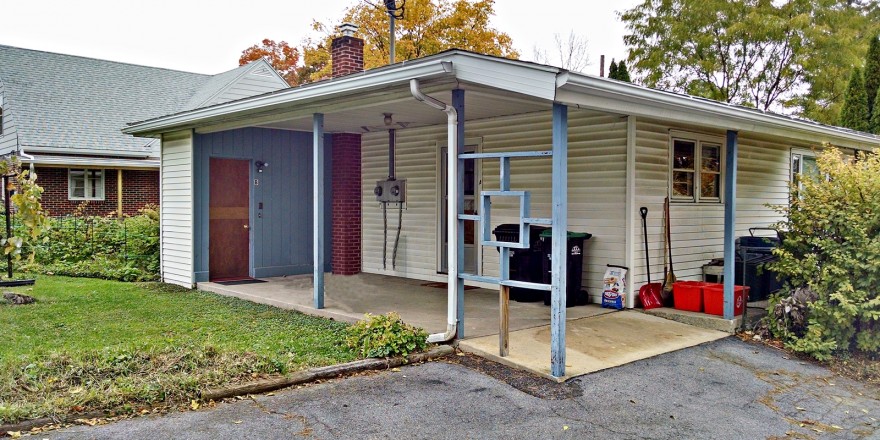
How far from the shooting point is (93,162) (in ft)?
59.7

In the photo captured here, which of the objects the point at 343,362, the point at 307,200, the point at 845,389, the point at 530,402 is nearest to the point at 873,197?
the point at 845,389

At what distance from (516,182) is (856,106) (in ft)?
35.5

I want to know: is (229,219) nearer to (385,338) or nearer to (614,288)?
(385,338)

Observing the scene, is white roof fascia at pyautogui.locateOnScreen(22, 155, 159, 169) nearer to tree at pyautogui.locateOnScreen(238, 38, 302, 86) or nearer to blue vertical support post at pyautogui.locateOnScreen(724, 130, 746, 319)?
tree at pyautogui.locateOnScreen(238, 38, 302, 86)

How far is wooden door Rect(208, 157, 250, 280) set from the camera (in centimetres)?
994

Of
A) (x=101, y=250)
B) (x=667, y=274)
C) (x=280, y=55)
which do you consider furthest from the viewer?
(x=280, y=55)

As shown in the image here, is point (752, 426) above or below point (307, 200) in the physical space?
below

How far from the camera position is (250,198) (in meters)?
10.2

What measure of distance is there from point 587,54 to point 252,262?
20995 millimetres

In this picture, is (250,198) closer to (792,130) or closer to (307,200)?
(307,200)

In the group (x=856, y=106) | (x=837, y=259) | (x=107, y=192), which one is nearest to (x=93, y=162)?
(x=107, y=192)

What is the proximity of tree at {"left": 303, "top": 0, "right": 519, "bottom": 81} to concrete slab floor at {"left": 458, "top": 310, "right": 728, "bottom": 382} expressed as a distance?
19.3 m

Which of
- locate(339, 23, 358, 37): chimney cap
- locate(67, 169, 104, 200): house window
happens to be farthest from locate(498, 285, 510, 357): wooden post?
locate(67, 169, 104, 200): house window

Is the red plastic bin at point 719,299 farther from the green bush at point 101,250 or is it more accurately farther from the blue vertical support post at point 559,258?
the green bush at point 101,250
